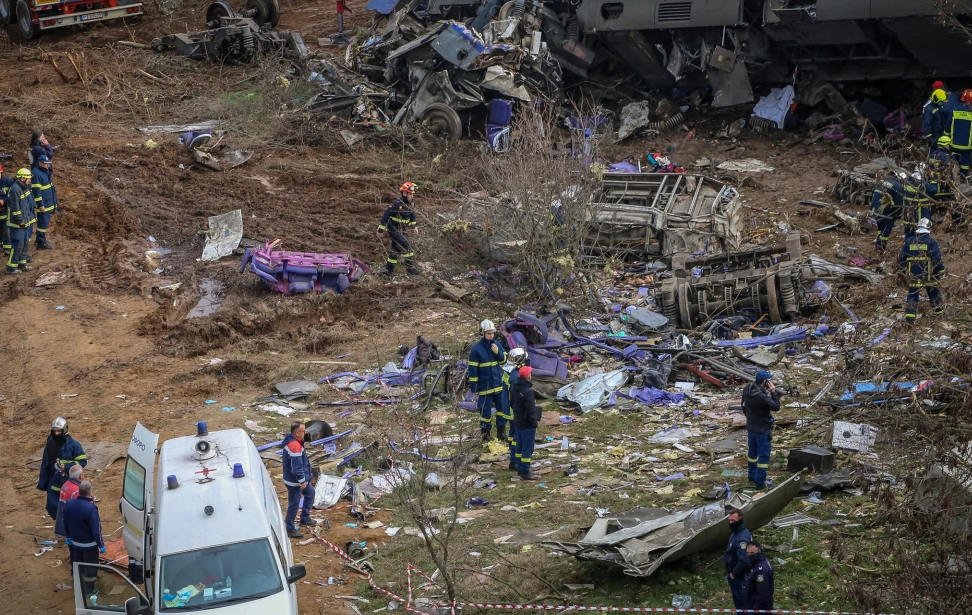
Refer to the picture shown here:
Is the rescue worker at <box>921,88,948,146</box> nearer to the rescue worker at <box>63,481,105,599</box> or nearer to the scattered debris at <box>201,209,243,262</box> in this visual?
the scattered debris at <box>201,209,243,262</box>

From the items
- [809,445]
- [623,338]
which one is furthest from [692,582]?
[623,338]

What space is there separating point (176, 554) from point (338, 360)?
22.1 ft

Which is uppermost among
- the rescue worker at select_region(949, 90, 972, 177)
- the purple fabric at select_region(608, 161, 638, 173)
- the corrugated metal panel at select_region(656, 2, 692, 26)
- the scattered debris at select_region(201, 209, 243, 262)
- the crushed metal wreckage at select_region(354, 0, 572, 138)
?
the corrugated metal panel at select_region(656, 2, 692, 26)

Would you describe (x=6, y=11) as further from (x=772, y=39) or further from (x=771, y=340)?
(x=771, y=340)

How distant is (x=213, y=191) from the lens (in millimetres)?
19500

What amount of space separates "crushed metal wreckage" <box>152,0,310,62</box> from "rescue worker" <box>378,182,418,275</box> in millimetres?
9894

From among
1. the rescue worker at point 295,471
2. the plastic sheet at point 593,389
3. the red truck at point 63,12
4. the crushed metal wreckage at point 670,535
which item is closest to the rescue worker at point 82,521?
the rescue worker at point 295,471

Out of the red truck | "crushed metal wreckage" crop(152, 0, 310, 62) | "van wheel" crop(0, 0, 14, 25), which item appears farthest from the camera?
"van wheel" crop(0, 0, 14, 25)

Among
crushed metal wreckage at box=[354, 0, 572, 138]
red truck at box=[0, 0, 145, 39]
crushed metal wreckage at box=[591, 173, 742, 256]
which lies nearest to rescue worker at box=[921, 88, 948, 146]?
crushed metal wreckage at box=[591, 173, 742, 256]

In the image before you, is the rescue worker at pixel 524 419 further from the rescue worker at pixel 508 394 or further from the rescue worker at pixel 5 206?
the rescue worker at pixel 5 206

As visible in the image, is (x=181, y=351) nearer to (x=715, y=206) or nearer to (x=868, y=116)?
(x=715, y=206)

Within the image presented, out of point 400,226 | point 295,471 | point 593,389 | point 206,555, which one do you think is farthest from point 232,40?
point 206,555

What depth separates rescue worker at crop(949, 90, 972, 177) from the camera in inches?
637

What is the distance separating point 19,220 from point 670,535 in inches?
490
